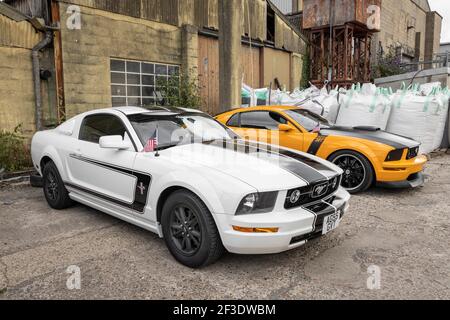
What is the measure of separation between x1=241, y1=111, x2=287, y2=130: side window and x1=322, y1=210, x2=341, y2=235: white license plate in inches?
124

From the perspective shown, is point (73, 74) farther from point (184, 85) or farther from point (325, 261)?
point (325, 261)

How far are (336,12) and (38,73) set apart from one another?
40.2ft

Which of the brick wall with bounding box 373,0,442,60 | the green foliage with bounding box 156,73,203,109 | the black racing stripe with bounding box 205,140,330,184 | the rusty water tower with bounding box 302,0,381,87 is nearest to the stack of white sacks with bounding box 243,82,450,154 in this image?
the green foliage with bounding box 156,73,203,109

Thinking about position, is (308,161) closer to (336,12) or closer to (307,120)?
(307,120)

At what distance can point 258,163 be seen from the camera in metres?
3.34

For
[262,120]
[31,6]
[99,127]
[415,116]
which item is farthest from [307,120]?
[31,6]

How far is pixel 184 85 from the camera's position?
9719mm

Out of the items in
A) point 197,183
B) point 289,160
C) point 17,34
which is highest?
point 17,34

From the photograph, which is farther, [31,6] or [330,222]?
[31,6]

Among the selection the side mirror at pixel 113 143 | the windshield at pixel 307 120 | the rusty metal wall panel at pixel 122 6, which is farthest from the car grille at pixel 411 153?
the rusty metal wall panel at pixel 122 6

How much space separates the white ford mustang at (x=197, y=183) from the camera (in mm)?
2953

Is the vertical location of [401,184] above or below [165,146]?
below

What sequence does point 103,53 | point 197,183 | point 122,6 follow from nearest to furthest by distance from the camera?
point 197,183, point 103,53, point 122,6
